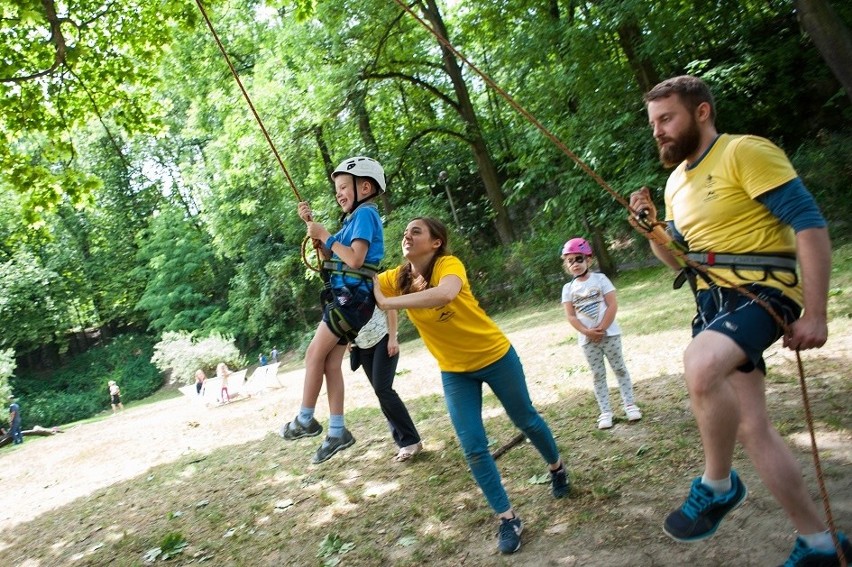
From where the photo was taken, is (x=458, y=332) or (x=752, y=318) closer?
(x=752, y=318)

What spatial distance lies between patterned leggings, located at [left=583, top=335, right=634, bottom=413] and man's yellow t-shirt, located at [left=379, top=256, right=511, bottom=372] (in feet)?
7.07

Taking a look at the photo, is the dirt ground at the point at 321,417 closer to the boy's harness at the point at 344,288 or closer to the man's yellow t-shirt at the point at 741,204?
the man's yellow t-shirt at the point at 741,204

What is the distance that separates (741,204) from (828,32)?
37.0 feet

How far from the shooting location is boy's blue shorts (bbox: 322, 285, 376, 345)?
483 cm

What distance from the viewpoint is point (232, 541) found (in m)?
5.31

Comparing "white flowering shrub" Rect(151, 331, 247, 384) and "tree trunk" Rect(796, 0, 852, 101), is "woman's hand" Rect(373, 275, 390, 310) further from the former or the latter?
"white flowering shrub" Rect(151, 331, 247, 384)

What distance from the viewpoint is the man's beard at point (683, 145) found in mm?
2848

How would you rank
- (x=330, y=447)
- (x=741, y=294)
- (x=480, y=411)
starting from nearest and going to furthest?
(x=741, y=294) < (x=480, y=411) < (x=330, y=447)

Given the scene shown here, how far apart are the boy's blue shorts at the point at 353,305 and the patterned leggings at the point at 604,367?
2.32m

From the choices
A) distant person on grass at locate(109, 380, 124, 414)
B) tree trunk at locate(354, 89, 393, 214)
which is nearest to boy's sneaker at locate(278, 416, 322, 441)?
tree trunk at locate(354, 89, 393, 214)

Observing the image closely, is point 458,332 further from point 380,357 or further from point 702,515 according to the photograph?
point 380,357

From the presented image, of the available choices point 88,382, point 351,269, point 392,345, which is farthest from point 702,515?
point 88,382

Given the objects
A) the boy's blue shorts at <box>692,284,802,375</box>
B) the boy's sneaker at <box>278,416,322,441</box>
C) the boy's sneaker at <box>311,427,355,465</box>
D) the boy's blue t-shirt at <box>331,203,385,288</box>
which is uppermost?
the boy's blue t-shirt at <box>331,203,385,288</box>

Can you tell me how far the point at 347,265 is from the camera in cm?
471
